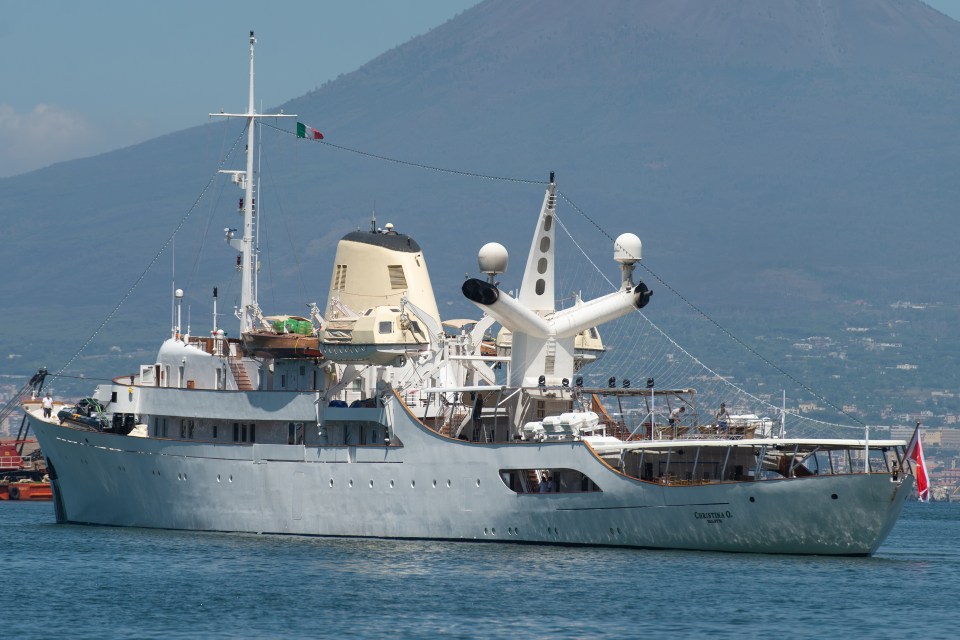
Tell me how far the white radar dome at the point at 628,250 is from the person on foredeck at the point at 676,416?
13.0 feet

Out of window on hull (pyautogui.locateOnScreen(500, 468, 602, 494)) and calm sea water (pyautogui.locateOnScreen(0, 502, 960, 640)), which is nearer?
calm sea water (pyautogui.locateOnScreen(0, 502, 960, 640))

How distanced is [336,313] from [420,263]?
4136 millimetres

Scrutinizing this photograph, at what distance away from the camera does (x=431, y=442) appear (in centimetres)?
4478

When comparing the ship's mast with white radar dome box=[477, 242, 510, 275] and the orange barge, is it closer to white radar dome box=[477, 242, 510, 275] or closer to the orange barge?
white radar dome box=[477, 242, 510, 275]

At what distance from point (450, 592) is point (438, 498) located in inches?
316

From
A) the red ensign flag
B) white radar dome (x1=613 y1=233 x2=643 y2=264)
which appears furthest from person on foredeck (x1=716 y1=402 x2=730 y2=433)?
the red ensign flag

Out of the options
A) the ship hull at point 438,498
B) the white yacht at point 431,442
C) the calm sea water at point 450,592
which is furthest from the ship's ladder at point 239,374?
the calm sea water at point 450,592

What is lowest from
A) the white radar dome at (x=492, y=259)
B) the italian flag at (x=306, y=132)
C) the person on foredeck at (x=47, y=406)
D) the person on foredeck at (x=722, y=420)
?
the person on foredeck at (x=722, y=420)

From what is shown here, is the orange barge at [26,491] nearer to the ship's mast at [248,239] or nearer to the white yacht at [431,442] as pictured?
the white yacht at [431,442]

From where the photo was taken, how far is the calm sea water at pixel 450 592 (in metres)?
33.4

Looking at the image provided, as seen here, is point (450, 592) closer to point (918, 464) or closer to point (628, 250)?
point (918, 464)

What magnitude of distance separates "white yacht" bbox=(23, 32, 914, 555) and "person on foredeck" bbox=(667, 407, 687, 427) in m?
0.27

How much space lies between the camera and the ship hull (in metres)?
40.8

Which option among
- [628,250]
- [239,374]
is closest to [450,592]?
[628,250]
